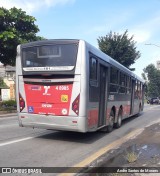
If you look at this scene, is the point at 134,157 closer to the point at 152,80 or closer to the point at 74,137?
the point at 74,137

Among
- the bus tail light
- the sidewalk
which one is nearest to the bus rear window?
the bus tail light

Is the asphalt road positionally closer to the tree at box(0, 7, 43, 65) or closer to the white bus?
the white bus

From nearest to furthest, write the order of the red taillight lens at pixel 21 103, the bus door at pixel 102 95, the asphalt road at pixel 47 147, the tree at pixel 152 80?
the asphalt road at pixel 47 147 < the red taillight lens at pixel 21 103 < the bus door at pixel 102 95 < the tree at pixel 152 80

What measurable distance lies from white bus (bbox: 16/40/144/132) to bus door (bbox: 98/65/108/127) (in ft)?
0.12

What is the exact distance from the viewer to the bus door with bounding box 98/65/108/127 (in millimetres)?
A: 11781

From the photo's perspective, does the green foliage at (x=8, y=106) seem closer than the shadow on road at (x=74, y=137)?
No

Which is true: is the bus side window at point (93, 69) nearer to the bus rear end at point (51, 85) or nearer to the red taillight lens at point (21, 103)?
the bus rear end at point (51, 85)

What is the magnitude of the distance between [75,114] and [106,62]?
3.19m

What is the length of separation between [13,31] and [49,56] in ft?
49.2

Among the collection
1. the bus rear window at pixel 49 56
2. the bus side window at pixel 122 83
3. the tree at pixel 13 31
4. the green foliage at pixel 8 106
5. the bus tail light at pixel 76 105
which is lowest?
the green foliage at pixel 8 106

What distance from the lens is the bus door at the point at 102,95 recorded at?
11781 mm

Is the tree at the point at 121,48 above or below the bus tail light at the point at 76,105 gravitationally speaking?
above

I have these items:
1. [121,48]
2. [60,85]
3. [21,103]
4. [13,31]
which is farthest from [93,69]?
[121,48]

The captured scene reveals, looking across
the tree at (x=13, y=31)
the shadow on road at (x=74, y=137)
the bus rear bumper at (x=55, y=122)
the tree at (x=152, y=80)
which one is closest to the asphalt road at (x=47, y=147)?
the shadow on road at (x=74, y=137)
